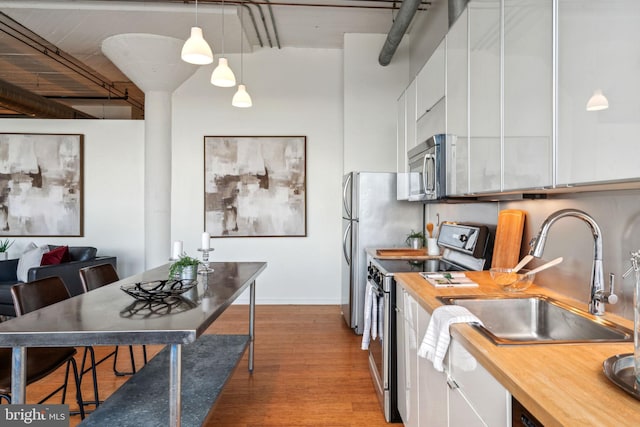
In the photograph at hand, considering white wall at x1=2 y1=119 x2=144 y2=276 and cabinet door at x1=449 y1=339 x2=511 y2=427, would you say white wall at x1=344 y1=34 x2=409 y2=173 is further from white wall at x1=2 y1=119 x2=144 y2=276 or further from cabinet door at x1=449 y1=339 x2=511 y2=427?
cabinet door at x1=449 y1=339 x2=511 y2=427

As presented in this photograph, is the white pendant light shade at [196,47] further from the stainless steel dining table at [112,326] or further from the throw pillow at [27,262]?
the throw pillow at [27,262]

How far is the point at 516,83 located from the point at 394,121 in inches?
133

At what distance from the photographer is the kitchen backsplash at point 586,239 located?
1310 mm

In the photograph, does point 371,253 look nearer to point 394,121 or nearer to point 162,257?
point 394,121

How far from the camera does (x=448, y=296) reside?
1.68m

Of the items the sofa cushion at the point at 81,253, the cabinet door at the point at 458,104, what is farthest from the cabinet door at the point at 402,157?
the sofa cushion at the point at 81,253

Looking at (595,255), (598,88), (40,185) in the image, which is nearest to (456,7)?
(598,88)

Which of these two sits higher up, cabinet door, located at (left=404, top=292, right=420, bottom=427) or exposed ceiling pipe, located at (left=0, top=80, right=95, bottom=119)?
exposed ceiling pipe, located at (left=0, top=80, right=95, bottom=119)

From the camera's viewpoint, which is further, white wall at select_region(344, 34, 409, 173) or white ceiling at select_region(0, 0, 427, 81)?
white wall at select_region(344, 34, 409, 173)

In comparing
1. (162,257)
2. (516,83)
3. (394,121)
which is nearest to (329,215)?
(394,121)

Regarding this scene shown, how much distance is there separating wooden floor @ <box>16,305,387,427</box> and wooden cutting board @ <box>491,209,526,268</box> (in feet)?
4.09

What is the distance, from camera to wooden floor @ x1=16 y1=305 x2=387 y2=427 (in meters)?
2.29

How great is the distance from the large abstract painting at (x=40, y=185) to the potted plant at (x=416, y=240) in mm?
4484

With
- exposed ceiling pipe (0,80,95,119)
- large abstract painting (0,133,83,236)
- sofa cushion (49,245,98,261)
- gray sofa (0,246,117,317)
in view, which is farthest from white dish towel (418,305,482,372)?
exposed ceiling pipe (0,80,95,119)
